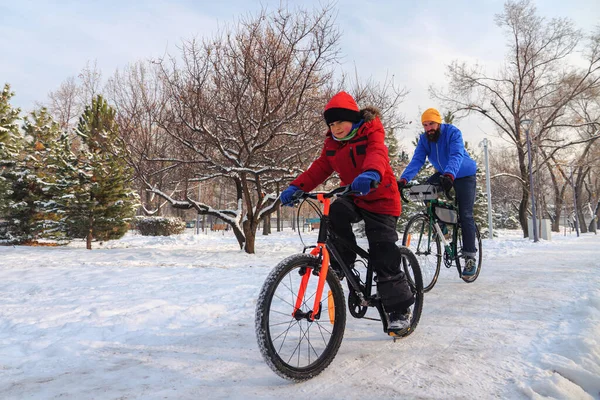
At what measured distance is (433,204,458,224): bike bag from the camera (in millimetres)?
4691

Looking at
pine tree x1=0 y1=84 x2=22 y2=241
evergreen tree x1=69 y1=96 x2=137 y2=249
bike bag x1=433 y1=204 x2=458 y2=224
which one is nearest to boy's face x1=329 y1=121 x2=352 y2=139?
bike bag x1=433 y1=204 x2=458 y2=224

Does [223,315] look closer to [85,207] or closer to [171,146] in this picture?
[171,146]

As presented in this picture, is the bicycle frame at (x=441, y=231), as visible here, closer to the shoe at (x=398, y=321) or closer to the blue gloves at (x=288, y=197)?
the shoe at (x=398, y=321)

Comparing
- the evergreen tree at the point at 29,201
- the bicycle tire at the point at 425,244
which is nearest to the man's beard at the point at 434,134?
the bicycle tire at the point at 425,244

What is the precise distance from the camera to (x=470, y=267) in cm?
473

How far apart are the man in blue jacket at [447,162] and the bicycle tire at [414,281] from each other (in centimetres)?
137

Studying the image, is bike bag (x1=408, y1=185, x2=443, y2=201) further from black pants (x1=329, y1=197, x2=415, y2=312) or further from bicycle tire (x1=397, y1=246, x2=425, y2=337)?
black pants (x1=329, y1=197, x2=415, y2=312)

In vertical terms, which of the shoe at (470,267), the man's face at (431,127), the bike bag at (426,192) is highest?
the man's face at (431,127)

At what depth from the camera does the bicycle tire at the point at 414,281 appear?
2.98m

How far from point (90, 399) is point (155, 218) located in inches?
1069

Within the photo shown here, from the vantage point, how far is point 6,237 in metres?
16.1

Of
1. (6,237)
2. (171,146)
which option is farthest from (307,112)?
(6,237)

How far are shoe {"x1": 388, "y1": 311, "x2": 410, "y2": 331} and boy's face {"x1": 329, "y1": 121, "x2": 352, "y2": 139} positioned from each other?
1.30 meters

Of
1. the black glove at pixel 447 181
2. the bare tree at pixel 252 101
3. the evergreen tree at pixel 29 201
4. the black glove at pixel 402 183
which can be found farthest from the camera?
the evergreen tree at pixel 29 201
